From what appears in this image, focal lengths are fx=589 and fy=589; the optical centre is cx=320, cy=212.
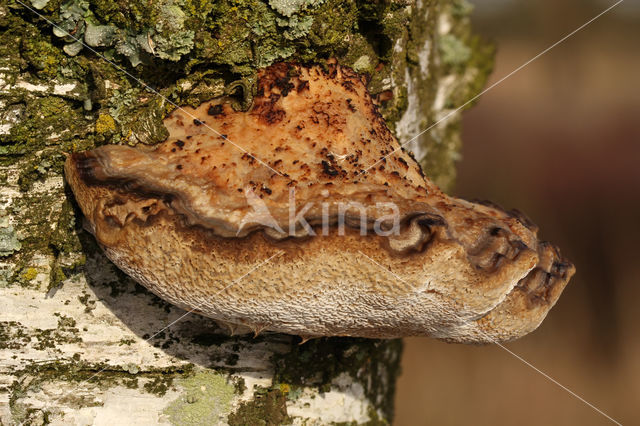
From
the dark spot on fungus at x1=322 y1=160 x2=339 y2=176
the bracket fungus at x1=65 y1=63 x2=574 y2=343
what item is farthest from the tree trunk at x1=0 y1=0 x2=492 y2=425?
the dark spot on fungus at x1=322 y1=160 x2=339 y2=176

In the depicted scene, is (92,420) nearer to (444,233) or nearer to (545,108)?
(444,233)

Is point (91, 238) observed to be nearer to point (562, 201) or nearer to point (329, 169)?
point (329, 169)

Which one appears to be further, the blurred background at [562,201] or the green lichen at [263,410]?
the blurred background at [562,201]

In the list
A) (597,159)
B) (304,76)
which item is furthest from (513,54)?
(304,76)

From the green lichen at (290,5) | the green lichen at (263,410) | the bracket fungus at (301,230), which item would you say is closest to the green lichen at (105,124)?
the bracket fungus at (301,230)

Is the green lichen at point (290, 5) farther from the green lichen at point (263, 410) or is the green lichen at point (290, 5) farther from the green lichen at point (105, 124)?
the green lichen at point (263, 410)

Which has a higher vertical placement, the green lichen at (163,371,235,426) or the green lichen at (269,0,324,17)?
the green lichen at (269,0,324,17)

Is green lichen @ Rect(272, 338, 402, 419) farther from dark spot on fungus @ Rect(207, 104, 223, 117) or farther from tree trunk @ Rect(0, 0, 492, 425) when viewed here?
dark spot on fungus @ Rect(207, 104, 223, 117)
